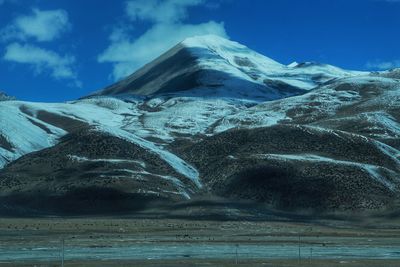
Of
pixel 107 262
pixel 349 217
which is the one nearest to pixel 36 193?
pixel 349 217

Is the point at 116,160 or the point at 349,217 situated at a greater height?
the point at 116,160

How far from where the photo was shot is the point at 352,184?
563 ft

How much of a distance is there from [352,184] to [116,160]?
62230 mm

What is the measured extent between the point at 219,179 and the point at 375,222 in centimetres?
4713

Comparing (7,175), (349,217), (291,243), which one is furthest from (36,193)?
(291,243)

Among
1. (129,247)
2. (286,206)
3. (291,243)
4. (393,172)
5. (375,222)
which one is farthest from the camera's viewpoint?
(393,172)

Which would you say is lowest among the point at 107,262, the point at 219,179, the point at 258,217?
the point at 107,262

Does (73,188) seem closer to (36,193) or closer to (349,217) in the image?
(36,193)

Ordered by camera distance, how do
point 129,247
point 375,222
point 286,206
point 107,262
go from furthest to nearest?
point 286,206 < point 375,222 < point 129,247 < point 107,262

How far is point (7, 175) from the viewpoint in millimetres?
193875

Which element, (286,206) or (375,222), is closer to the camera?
(375,222)

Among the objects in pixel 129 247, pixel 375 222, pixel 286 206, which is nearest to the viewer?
pixel 129 247

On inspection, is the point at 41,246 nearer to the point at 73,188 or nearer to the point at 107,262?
the point at 107,262

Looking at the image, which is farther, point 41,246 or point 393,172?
point 393,172
